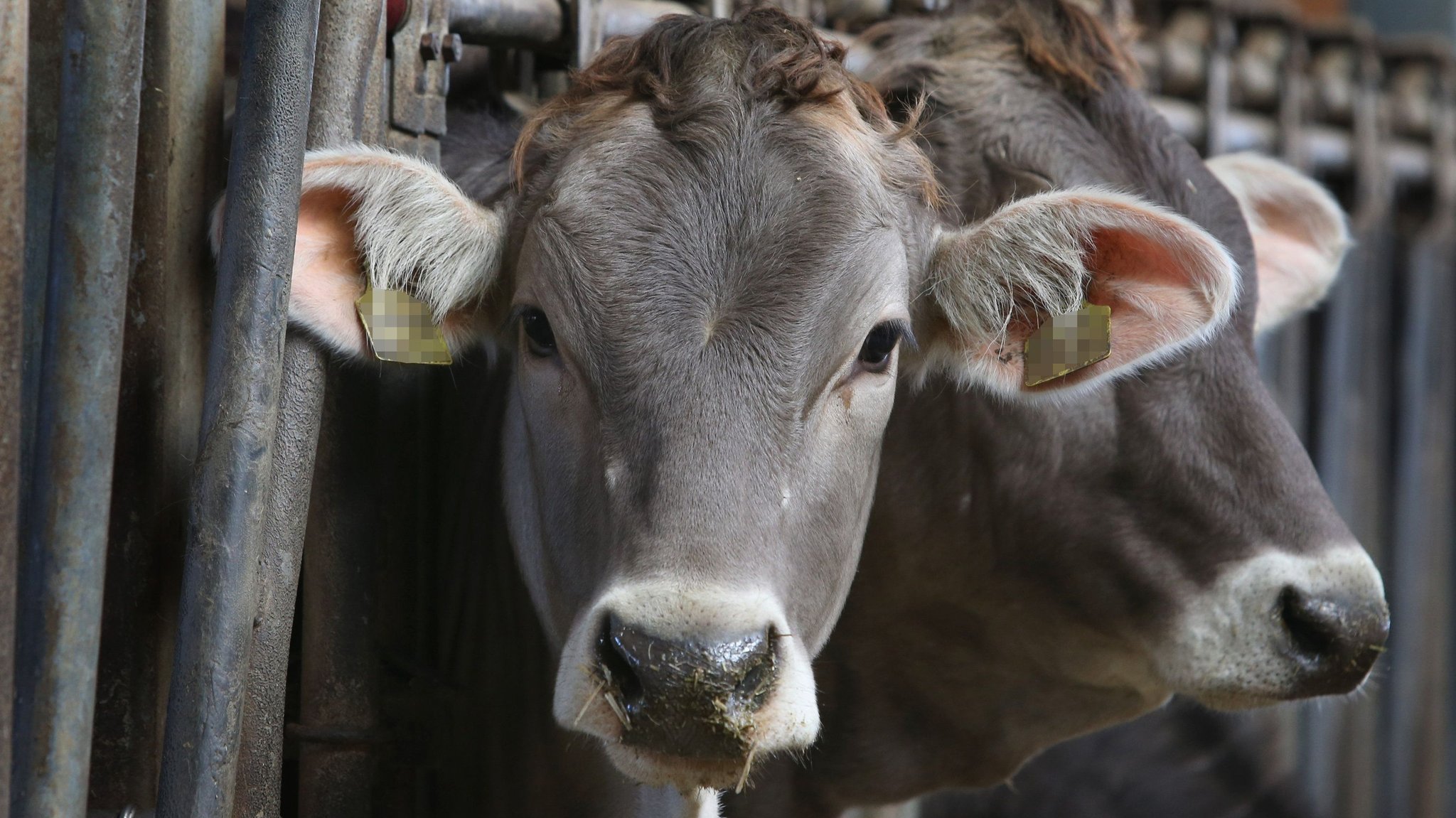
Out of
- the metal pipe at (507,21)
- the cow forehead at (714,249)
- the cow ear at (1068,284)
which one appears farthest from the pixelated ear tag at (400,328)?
the cow ear at (1068,284)

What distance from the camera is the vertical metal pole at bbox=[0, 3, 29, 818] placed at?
1.60 metres

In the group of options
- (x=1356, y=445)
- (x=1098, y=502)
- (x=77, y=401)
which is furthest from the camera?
(x=1356, y=445)

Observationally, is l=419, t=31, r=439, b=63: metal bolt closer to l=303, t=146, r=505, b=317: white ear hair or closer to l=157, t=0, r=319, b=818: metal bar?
l=303, t=146, r=505, b=317: white ear hair

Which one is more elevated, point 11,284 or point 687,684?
point 11,284

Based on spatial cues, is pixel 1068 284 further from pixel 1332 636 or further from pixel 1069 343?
pixel 1332 636

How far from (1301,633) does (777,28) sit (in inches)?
58.2

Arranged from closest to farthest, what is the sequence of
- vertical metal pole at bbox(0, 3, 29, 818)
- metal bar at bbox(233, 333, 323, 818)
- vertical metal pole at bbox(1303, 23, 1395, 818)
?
vertical metal pole at bbox(0, 3, 29, 818) → metal bar at bbox(233, 333, 323, 818) → vertical metal pole at bbox(1303, 23, 1395, 818)

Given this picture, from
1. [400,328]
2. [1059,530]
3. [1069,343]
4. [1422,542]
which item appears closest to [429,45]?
[400,328]

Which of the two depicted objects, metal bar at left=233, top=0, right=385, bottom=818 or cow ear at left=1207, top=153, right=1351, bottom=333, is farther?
cow ear at left=1207, top=153, right=1351, bottom=333

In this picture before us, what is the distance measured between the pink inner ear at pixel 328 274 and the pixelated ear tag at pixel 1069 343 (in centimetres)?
118

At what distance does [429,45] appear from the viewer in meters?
2.37

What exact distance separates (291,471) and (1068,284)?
4.39 feet

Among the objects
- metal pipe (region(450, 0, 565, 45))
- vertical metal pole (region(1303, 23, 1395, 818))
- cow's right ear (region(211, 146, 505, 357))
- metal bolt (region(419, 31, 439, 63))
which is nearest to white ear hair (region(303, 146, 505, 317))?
cow's right ear (region(211, 146, 505, 357))

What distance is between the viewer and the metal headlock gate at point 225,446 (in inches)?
68.3
